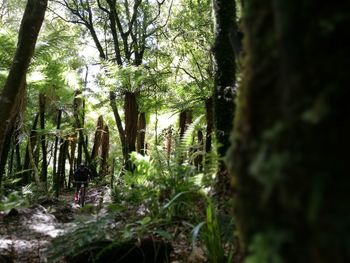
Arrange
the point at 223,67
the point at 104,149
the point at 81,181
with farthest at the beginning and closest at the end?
the point at 104,149 < the point at 81,181 < the point at 223,67

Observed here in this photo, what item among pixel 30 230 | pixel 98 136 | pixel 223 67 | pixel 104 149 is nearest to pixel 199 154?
pixel 223 67

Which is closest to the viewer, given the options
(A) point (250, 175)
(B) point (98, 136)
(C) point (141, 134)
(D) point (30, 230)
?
(A) point (250, 175)

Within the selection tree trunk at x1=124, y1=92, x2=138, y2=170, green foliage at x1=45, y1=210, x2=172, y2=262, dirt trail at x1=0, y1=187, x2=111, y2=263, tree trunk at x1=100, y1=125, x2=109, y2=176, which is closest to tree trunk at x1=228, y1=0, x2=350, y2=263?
green foliage at x1=45, y1=210, x2=172, y2=262

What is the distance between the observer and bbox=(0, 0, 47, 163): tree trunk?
19.9 feet

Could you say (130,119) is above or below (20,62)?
below

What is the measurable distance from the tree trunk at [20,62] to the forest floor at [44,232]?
1330 mm

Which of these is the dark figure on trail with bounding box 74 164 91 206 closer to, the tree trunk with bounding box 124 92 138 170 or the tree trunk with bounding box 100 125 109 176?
the tree trunk with bounding box 124 92 138 170

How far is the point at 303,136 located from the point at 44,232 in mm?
5467

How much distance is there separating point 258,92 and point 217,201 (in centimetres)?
318

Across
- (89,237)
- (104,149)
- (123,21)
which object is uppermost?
(123,21)

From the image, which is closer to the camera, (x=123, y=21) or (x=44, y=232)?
(x=44, y=232)

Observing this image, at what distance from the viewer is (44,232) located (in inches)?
231

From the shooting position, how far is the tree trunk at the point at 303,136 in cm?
97

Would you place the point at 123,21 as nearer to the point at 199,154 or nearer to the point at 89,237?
the point at 199,154
